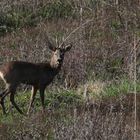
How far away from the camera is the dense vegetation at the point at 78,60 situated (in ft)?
31.4

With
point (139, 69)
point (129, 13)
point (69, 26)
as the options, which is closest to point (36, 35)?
point (69, 26)

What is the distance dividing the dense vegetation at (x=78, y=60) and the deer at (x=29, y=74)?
260 mm

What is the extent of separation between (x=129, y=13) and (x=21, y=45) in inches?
109

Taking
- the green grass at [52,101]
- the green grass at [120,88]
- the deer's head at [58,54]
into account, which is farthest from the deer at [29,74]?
the green grass at [120,88]

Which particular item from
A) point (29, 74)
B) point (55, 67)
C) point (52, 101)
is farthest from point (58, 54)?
point (52, 101)

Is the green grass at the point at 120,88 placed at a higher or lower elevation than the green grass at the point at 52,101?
higher

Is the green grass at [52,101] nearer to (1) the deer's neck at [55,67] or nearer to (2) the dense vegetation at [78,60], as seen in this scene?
(2) the dense vegetation at [78,60]

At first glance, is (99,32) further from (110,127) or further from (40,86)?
(110,127)

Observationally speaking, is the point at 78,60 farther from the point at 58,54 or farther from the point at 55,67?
the point at 58,54

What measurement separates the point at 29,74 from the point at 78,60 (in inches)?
105

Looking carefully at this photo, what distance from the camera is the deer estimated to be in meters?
12.2

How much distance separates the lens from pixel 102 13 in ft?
59.6

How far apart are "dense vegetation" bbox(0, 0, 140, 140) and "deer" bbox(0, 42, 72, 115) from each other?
0.85 feet

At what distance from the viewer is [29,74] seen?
41.2ft
